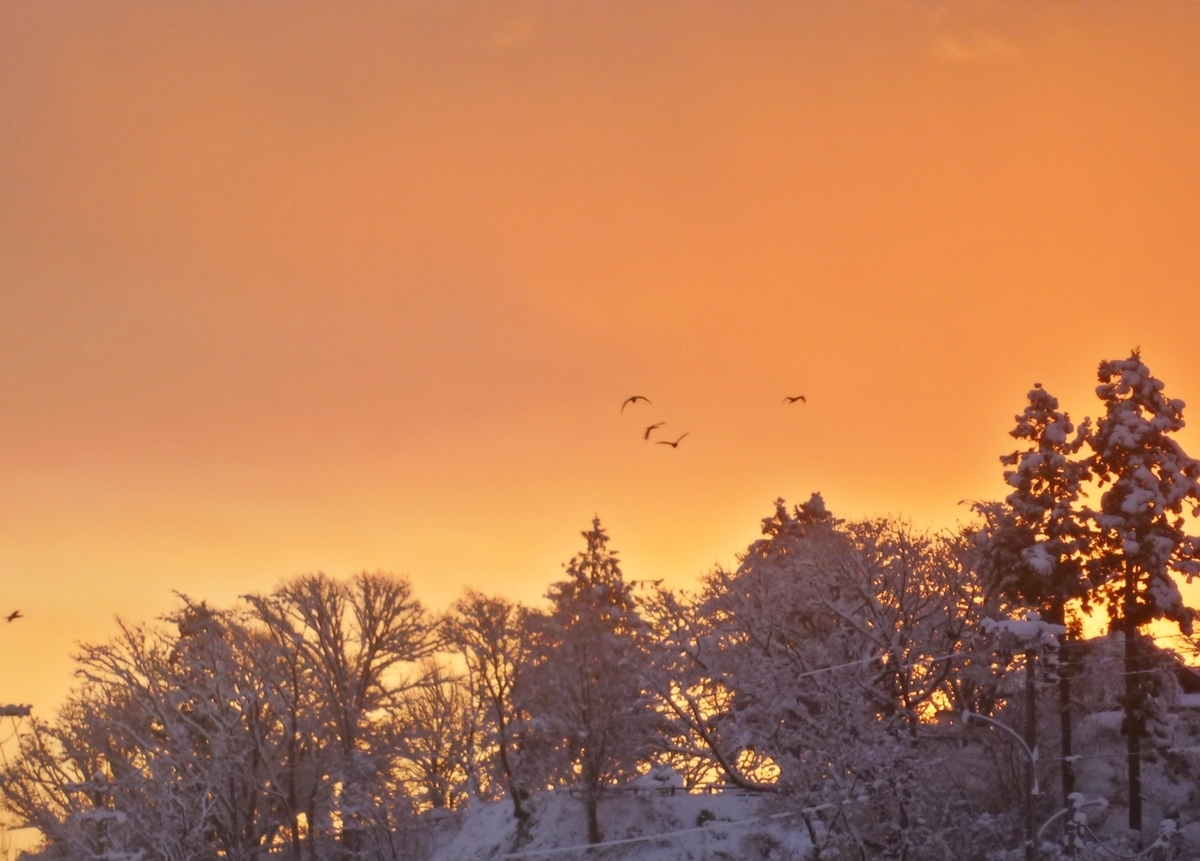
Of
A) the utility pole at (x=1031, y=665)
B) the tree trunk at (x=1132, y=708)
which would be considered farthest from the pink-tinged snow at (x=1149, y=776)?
the utility pole at (x=1031, y=665)

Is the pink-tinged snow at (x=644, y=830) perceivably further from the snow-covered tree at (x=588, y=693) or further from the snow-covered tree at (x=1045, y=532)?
the snow-covered tree at (x=1045, y=532)

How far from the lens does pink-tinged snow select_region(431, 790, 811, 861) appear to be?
68.0m

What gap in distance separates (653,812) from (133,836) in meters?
28.7

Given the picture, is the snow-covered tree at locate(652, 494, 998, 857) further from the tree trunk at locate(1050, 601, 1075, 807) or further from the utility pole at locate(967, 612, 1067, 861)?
the utility pole at locate(967, 612, 1067, 861)

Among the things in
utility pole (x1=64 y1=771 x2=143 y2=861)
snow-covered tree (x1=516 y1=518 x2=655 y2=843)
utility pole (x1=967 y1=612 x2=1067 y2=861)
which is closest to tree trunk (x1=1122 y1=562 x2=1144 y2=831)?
utility pole (x1=967 y1=612 x2=1067 y2=861)

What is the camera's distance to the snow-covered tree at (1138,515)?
5409cm

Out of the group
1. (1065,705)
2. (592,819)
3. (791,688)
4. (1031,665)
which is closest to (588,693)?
(592,819)

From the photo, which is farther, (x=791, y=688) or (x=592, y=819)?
(x=592, y=819)

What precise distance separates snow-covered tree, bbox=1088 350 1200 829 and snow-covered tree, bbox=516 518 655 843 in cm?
2441

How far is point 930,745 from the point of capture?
58.9 metres

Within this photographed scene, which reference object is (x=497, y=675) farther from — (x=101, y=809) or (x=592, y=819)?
(x=101, y=809)

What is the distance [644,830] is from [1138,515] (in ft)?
108

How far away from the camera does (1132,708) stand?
54719 millimetres

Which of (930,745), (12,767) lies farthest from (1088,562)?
(12,767)
